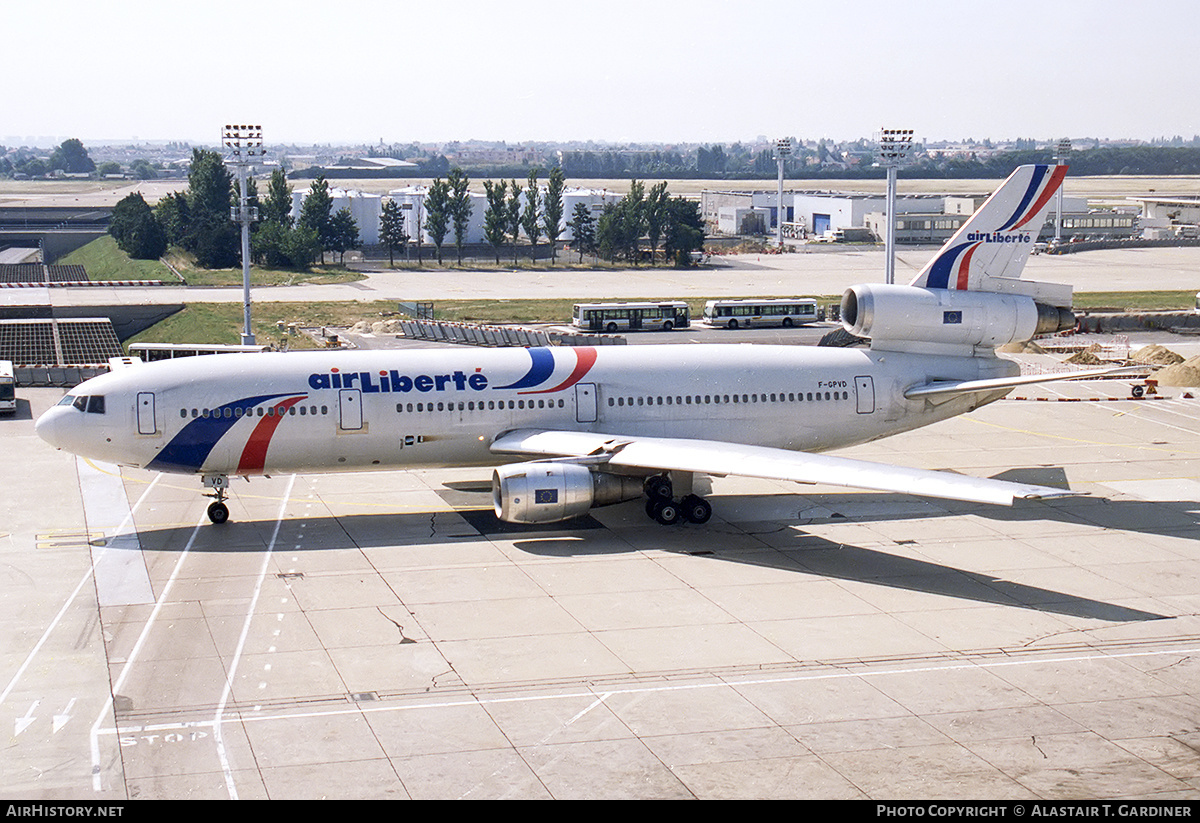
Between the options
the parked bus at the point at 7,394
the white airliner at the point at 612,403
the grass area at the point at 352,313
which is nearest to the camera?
the white airliner at the point at 612,403

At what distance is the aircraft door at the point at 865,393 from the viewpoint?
42219 mm

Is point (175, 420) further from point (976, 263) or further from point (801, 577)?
point (976, 263)

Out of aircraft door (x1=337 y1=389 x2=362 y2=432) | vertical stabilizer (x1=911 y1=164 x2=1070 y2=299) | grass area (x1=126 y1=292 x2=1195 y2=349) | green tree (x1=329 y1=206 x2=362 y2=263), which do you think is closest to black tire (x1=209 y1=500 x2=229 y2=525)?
aircraft door (x1=337 y1=389 x2=362 y2=432)

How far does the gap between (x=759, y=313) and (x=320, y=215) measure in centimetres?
6909

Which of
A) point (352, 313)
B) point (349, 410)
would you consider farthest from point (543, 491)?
point (352, 313)

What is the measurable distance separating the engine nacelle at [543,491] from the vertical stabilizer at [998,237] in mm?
15024

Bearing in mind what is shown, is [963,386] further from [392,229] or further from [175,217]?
[175,217]

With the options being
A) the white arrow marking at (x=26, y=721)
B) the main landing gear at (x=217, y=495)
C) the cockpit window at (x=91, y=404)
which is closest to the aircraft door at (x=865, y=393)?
the main landing gear at (x=217, y=495)

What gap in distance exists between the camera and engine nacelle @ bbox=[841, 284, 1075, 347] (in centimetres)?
4278

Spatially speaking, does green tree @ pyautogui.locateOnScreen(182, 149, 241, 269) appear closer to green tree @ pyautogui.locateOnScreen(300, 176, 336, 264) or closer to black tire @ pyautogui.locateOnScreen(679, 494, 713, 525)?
green tree @ pyautogui.locateOnScreen(300, 176, 336, 264)

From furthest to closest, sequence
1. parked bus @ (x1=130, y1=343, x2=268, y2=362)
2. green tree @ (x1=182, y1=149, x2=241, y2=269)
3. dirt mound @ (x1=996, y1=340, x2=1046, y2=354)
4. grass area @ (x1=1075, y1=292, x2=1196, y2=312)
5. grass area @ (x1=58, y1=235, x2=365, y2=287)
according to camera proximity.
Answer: green tree @ (x1=182, y1=149, x2=241, y2=269) → grass area @ (x1=58, y1=235, x2=365, y2=287) → grass area @ (x1=1075, y1=292, x2=1196, y2=312) → dirt mound @ (x1=996, y1=340, x2=1046, y2=354) → parked bus @ (x1=130, y1=343, x2=268, y2=362)

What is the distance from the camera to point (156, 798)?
68.7 feet

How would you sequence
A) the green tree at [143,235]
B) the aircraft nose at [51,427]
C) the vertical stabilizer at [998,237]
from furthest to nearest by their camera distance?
the green tree at [143,235]
the vertical stabilizer at [998,237]
the aircraft nose at [51,427]

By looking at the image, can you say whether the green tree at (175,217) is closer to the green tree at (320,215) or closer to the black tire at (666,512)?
the green tree at (320,215)
